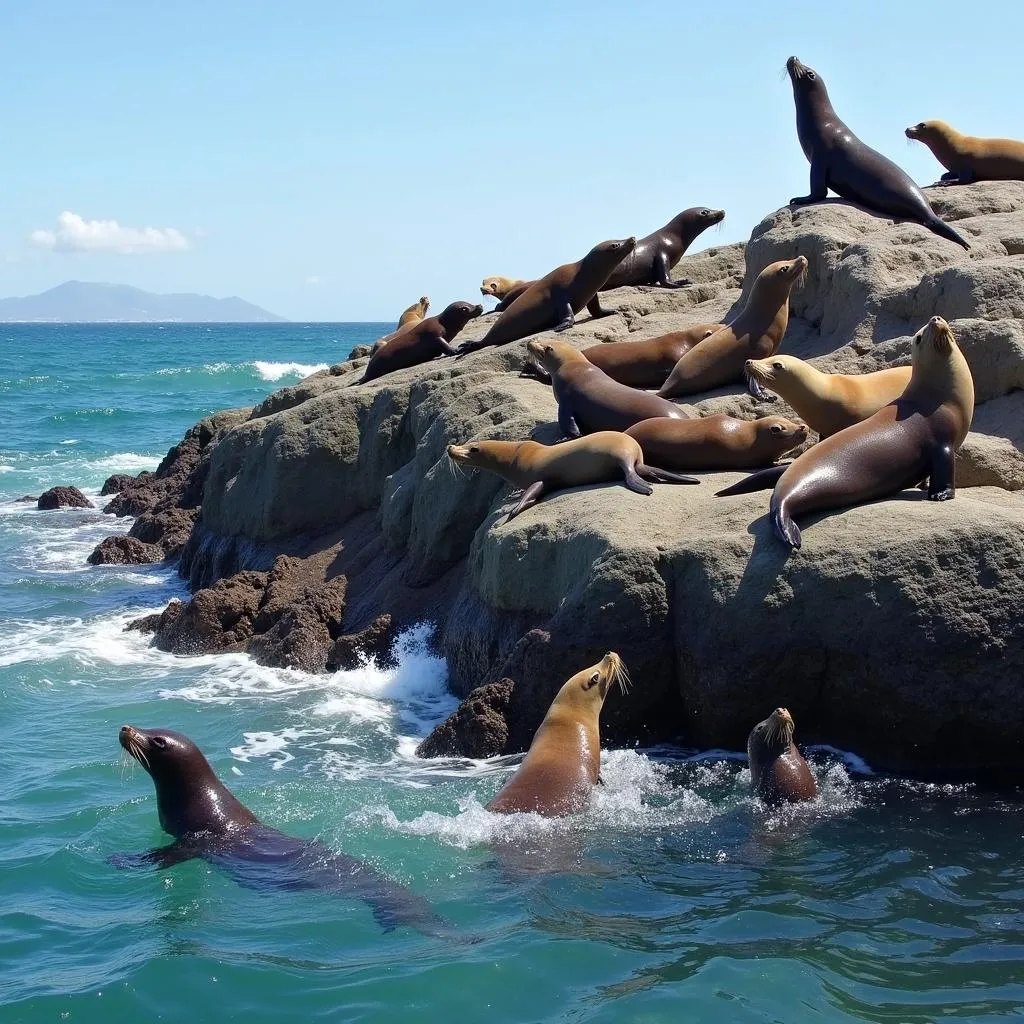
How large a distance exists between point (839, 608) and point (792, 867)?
5.12 feet

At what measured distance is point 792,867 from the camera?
549 cm

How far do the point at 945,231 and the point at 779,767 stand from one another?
6109mm

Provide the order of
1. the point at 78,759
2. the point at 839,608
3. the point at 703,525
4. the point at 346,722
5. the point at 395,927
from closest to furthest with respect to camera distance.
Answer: the point at 395,927 → the point at 839,608 → the point at 703,525 → the point at 78,759 → the point at 346,722

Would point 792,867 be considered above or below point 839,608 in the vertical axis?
below

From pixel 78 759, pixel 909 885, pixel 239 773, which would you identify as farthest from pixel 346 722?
pixel 909 885

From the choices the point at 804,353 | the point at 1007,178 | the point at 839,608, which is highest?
the point at 1007,178

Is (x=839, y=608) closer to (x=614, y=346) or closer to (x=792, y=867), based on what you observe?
(x=792, y=867)

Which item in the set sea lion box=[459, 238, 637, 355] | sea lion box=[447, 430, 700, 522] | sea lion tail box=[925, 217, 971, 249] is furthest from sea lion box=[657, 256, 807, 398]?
sea lion box=[459, 238, 637, 355]

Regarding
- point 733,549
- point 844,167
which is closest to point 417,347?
point 844,167

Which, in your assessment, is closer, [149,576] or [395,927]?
[395,927]

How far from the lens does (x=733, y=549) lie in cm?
699

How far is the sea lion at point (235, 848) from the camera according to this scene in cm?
539

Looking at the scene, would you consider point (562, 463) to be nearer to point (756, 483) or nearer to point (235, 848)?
point (756, 483)

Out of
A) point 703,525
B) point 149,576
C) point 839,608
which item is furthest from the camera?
point 149,576
